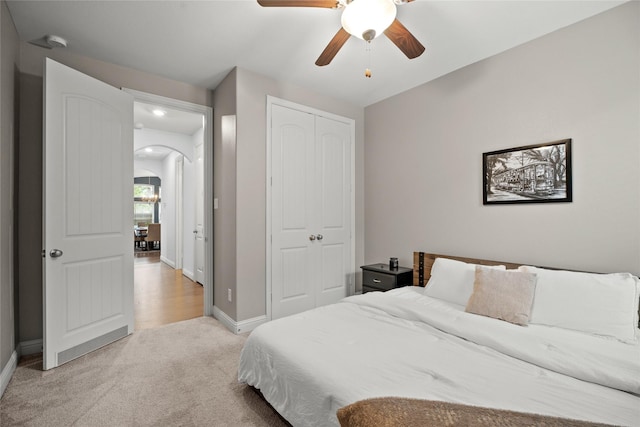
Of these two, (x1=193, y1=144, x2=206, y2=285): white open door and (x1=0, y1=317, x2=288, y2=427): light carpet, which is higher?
(x1=193, y1=144, x2=206, y2=285): white open door

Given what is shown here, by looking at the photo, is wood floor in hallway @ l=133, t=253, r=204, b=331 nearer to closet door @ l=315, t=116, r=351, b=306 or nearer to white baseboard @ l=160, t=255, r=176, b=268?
white baseboard @ l=160, t=255, r=176, b=268

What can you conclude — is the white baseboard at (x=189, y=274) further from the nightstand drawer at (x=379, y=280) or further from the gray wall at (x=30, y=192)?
the nightstand drawer at (x=379, y=280)

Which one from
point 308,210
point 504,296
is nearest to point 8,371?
point 308,210

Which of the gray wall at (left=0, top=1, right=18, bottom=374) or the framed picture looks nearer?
the gray wall at (left=0, top=1, right=18, bottom=374)

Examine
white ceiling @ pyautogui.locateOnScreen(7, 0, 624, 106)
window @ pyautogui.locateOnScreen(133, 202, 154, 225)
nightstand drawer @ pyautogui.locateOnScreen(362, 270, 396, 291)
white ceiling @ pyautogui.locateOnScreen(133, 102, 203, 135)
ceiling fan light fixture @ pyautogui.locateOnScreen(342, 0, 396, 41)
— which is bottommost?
nightstand drawer @ pyautogui.locateOnScreen(362, 270, 396, 291)

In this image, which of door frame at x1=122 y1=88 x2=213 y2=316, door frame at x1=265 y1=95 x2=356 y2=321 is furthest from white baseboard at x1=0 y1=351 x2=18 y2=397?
door frame at x1=265 y1=95 x2=356 y2=321

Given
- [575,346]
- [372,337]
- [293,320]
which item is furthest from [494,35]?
[293,320]

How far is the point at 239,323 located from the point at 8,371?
1.62 m

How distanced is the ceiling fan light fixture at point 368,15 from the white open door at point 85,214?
2.31 m

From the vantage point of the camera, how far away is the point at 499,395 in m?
1.18

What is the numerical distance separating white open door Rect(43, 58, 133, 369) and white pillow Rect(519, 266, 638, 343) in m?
3.37

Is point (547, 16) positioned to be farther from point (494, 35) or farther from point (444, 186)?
point (444, 186)

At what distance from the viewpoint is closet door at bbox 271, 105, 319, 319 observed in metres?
3.24

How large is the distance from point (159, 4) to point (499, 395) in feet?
9.84
